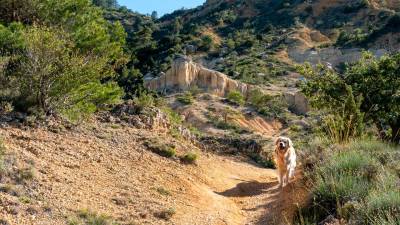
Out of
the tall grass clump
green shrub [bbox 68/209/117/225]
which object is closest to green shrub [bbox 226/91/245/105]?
the tall grass clump

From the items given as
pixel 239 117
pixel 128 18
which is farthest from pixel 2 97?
pixel 128 18

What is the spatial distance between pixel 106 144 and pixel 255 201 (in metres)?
3.45

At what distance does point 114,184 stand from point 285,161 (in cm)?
354

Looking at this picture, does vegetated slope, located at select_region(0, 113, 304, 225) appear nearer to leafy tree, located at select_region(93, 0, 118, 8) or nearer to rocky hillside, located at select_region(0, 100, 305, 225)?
rocky hillside, located at select_region(0, 100, 305, 225)

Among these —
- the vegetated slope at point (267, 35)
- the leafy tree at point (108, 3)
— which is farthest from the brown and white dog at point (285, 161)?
the leafy tree at point (108, 3)

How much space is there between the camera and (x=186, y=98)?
37.1 metres

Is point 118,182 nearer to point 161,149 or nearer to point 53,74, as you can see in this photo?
point 161,149

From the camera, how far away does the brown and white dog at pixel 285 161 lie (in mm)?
10659

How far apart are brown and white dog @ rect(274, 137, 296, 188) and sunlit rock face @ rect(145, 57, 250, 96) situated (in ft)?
99.1

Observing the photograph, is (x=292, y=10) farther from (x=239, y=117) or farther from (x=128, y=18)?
(x=239, y=117)

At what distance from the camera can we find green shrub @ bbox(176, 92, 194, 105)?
36266mm

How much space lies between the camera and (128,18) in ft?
266

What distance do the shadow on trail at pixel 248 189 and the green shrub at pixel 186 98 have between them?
23.8 m

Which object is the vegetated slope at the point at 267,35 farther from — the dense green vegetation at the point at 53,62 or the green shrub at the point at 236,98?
the dense green vegetation at the point at 53,62
